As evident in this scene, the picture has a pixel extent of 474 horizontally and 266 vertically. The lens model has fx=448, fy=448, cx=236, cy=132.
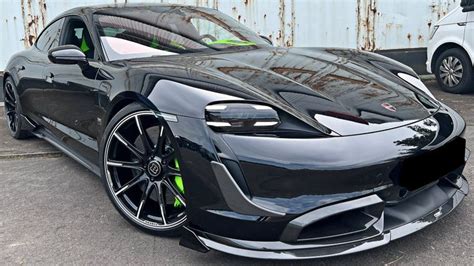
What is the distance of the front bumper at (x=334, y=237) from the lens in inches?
77.2

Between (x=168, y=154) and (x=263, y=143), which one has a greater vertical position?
(x=263, y=143)

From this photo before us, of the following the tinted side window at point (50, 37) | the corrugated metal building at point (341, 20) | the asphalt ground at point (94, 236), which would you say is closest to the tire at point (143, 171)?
the asphalt ground at point (94, 236)

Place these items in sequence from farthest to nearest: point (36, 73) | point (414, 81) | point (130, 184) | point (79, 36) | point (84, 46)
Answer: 1. point (36, 73)
2. point (79, 36)
3. point (84, 46)
4. point (414, 81)
5. point (130, 184)

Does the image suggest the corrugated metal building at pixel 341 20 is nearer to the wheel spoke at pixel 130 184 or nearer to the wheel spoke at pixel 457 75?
the wheel spoke at pixel 457 75

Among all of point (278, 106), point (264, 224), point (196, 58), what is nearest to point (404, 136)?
point (278, 106)

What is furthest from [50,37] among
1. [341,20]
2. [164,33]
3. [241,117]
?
[341,20]

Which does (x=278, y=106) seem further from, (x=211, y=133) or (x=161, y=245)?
(x=161, y=245)

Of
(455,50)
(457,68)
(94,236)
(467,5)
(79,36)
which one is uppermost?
(467,5)

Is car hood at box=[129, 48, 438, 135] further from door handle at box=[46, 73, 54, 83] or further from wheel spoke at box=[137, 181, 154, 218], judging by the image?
door handle at box=[46, 73, 54, 83]

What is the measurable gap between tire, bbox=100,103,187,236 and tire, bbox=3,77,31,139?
236 cm

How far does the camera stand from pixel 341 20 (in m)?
7.94

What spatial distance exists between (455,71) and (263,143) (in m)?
5.74

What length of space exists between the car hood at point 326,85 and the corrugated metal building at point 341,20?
4814 millimetres

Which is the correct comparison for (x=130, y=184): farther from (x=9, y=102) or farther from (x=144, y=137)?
(x=9, y=102)
